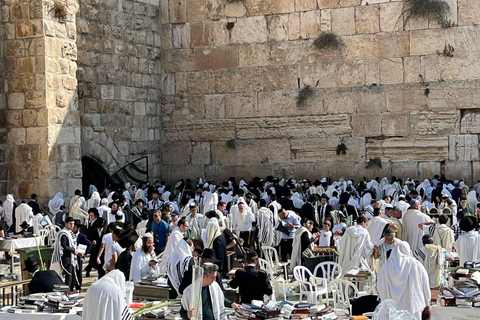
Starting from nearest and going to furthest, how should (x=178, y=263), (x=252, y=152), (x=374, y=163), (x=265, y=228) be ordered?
(x=178, y=263) < (x=265, y=228) < (x=374, y=163) < (x=252, y=152)

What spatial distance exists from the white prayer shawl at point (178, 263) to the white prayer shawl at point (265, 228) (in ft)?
17.9

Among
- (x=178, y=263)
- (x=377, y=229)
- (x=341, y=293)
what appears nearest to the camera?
(x=178, y=263)

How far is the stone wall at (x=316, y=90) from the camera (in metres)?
18.9

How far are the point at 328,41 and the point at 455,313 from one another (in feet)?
44.3

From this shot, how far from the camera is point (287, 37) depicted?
20.3m

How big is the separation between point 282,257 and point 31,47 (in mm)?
6954

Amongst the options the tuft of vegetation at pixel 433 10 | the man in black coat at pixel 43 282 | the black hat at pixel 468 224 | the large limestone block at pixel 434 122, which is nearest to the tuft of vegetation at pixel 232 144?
the large limestone block at pixel 434 122

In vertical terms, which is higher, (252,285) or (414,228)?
(414,228)

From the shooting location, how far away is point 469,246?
31.7 ft

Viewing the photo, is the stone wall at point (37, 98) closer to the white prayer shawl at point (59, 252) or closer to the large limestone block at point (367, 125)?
the white prayer shawl at point (59, 252)

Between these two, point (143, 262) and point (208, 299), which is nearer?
point (208, 299)

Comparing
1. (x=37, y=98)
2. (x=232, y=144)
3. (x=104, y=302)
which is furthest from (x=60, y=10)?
(x=104, y=302)

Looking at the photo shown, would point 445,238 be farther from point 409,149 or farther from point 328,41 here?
point 328,41

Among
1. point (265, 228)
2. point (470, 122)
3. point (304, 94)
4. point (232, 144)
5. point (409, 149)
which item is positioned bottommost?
point (265, 228)
